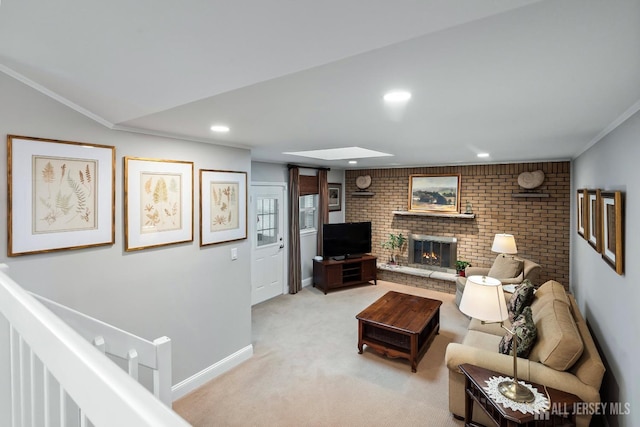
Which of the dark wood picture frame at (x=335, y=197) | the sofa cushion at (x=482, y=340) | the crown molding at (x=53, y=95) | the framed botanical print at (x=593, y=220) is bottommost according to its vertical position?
the sofa cushion at (x=482, y=340)

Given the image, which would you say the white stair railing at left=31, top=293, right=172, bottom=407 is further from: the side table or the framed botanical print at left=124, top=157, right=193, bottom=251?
the side table

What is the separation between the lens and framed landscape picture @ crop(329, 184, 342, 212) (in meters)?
6.98

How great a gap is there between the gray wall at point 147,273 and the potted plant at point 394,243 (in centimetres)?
376

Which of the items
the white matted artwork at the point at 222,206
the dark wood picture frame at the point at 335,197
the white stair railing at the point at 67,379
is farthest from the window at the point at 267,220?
the white stair railing at the point at 67,379

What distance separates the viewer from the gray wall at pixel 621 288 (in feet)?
6.05

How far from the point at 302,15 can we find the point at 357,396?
3040mm

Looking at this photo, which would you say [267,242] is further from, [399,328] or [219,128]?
[219,128]

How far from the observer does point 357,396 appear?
2.95m

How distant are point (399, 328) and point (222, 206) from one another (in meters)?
2.26

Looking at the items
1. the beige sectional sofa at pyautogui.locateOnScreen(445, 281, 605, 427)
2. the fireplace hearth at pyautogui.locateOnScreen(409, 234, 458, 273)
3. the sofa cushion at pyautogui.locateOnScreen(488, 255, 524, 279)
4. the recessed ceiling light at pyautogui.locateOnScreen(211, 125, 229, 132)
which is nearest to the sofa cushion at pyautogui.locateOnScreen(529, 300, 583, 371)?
the beige sectional sofa at pyautogui.locateOnScreen(445, 281, 605, 427)

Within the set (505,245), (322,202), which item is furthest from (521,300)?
(322,202)

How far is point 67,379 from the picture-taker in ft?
1.98

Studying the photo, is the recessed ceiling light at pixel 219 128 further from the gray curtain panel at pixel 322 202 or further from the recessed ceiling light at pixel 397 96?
the gray curtain panel at pixel 322 202

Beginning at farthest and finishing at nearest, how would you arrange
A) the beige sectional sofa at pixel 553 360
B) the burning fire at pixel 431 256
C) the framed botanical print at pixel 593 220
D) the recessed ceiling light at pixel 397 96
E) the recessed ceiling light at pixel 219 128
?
1. the burning fire at pixel 431 256
2. the framed botanical print at pixel 593 220
3. the recessed ceiling light at pixel 219 128
4. the beige sectional sofa at pixel 553 360
5. the recessed ceiling light at pixel 397 96
